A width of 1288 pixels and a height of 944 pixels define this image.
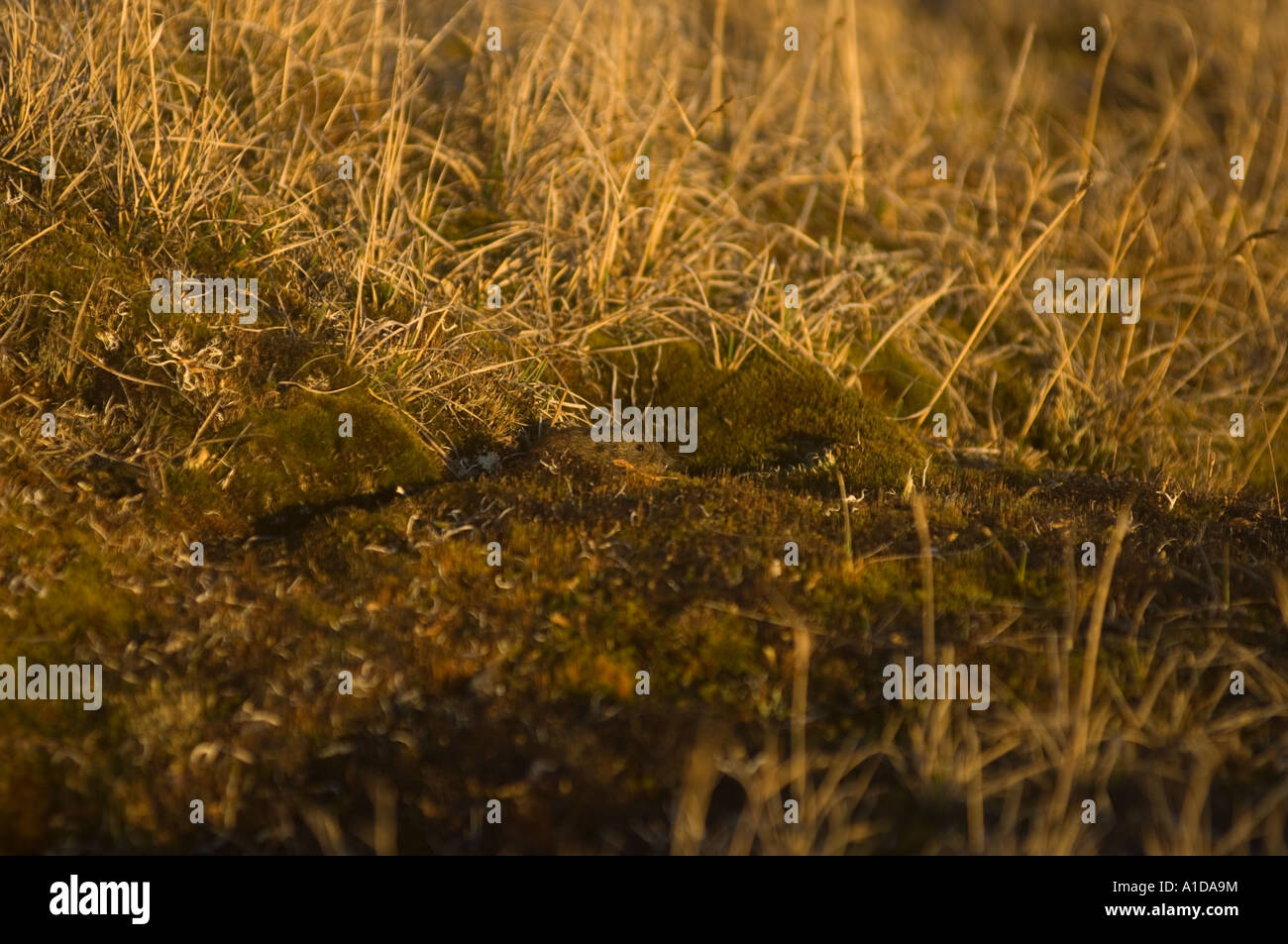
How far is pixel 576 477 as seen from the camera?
234 inches

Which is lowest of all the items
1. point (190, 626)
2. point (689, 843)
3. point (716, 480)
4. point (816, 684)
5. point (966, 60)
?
point (689, 843)

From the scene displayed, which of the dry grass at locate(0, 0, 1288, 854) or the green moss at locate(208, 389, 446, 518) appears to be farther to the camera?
the green moss at locate(208, 389, 446, 518)

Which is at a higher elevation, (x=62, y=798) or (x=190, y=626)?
(x=190, y=626)

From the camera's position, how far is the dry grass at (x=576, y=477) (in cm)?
410

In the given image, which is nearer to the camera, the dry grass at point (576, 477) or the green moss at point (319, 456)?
the dry grass at point (576, 477)

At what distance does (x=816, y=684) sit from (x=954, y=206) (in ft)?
22.3

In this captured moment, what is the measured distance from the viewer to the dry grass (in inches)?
161

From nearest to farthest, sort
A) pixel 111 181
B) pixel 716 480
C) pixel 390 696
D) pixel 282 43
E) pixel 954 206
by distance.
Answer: pixel 390 696, pixel 716 480, pixel 111 181, pixel 282 43, pixel 954 206

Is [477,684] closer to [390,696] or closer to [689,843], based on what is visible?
[390,696]

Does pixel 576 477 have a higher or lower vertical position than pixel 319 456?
lower

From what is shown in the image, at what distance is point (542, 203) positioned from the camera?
327 inches

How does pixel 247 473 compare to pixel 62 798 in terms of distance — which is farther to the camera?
pixel 247 473

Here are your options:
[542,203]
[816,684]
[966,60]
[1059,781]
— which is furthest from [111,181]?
[966,60]

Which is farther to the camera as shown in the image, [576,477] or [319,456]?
[576,477]
